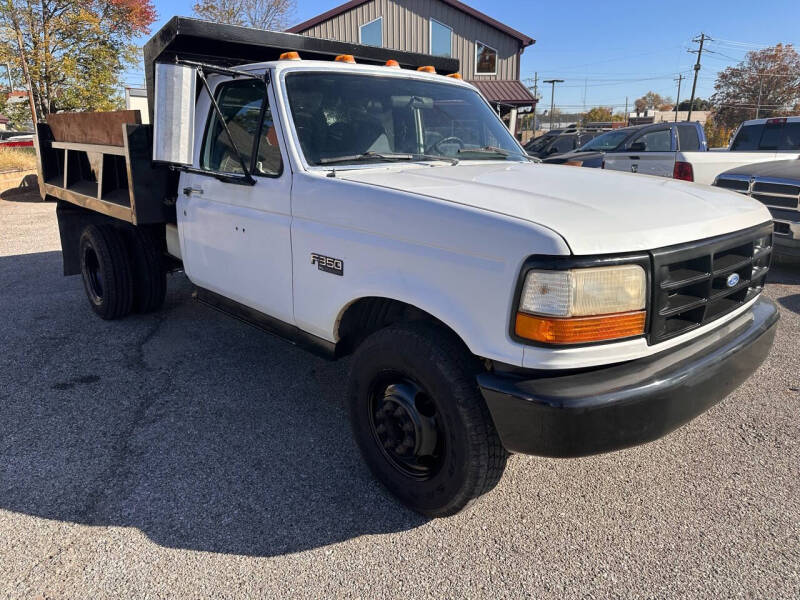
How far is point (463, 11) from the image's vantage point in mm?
23531

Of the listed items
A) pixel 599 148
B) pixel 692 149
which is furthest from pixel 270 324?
pixel 599 148

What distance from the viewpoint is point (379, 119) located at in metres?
3.44

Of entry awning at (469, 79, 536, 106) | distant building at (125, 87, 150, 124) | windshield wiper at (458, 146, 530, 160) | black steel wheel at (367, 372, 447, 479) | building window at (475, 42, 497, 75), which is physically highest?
building window at (475, 42, 497, 75)

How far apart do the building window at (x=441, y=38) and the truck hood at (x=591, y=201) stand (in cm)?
2279

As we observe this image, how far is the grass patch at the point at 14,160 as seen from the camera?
15258 mm

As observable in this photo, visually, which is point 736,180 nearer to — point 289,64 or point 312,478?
point 289,64

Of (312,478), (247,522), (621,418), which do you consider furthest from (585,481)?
(247,522)

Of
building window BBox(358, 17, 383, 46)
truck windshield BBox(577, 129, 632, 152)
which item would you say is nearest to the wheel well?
truck windshield BBox(577, 129, 632, 152)

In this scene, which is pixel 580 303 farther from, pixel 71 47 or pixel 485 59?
pixel 485 59

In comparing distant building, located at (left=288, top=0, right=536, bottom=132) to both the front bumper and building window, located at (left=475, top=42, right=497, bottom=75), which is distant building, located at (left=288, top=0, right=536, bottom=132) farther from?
the front bumper

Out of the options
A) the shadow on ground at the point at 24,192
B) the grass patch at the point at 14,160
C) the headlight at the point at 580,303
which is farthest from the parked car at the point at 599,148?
the grass patch at the point at 14,160

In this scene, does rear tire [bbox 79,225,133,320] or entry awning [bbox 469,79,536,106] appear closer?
rear tire [bbox 79,225,133,320]

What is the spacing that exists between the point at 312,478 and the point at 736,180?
22.8ft

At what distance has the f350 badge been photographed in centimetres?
277
